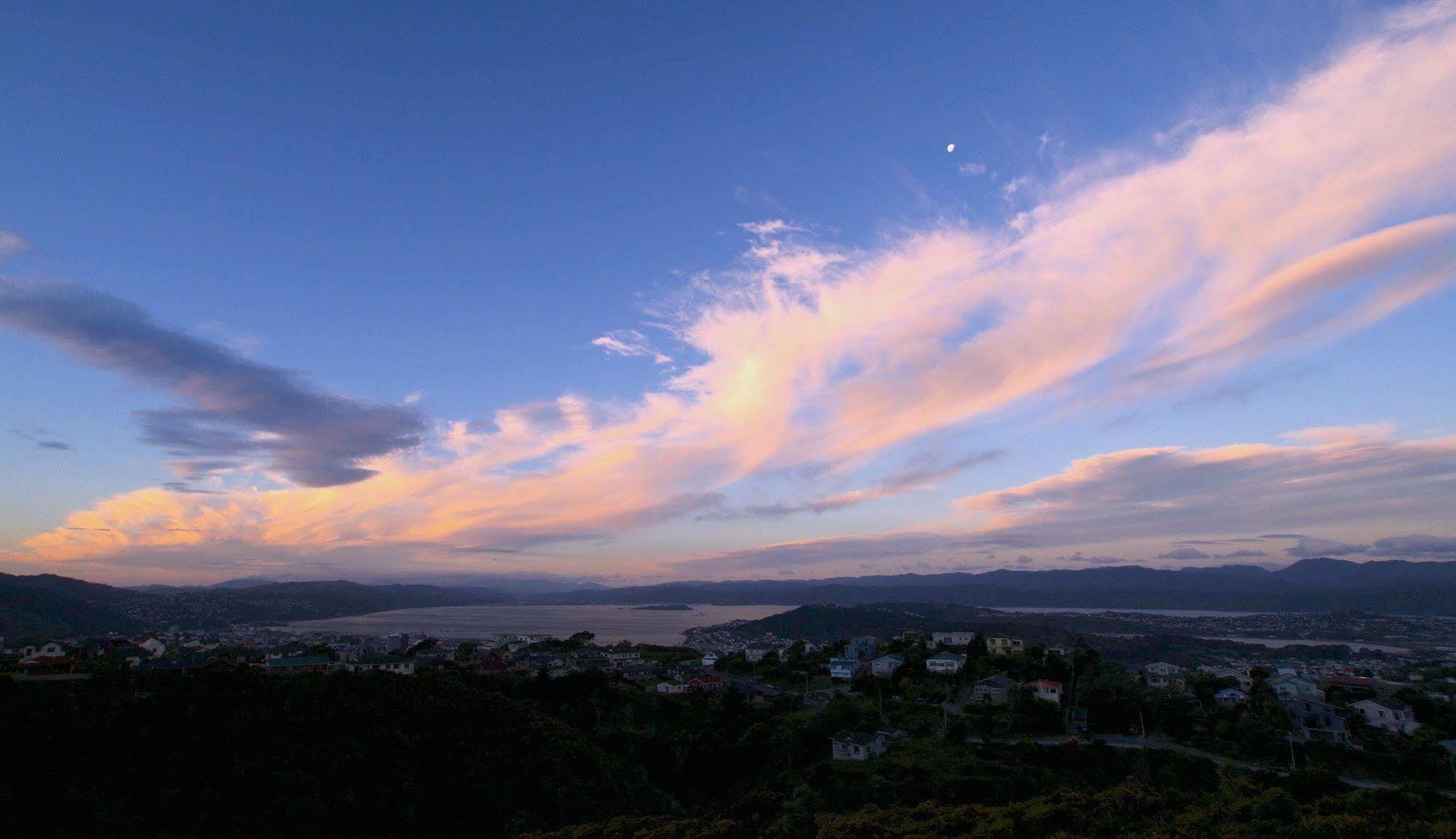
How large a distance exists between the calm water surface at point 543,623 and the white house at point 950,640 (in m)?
40.8

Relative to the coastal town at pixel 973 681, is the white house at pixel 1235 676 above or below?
below

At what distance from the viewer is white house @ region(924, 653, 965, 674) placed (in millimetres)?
42969

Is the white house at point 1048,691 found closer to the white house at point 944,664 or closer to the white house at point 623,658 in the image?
the white house at point 944,664

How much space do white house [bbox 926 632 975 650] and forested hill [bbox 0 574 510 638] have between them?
8381 cm

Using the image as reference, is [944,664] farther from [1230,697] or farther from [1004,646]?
[1230,697]

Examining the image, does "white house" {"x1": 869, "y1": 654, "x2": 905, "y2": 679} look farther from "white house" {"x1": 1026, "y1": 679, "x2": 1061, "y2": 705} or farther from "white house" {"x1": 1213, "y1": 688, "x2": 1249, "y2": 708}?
"white house" {"x1": 1213, "y1": 688, "x2": 1249, "y2": 708}

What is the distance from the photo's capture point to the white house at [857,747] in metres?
25.1

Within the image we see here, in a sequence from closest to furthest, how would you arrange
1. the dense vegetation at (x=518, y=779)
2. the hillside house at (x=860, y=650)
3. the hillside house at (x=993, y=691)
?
the dense vegetation at (x=518, y=779)
the hillside house at (x=993, y=691)
the hillside house at (x=860, y=650)

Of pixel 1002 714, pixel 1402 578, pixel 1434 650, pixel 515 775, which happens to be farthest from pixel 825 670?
pixel 1402 578

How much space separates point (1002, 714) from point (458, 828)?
2338 centimetres

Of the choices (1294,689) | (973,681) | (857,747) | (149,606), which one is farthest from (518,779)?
(149,606)

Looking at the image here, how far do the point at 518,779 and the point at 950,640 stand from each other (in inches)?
1773

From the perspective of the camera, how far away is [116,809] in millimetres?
14398

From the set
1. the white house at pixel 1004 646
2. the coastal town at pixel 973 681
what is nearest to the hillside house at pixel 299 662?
the coastal town at pixel 973 681
